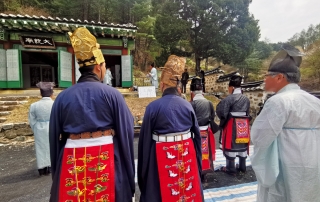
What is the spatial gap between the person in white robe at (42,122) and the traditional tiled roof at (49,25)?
6.91 metres

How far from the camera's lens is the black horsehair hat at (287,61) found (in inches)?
67.1

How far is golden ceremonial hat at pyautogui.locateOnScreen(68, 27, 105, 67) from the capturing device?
1.66m

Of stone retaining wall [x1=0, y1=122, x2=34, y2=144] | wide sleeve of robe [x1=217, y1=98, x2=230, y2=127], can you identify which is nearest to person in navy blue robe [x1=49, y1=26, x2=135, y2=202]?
wide sleeve of robe [x1=217, y1=98, x2=230, y2=127]

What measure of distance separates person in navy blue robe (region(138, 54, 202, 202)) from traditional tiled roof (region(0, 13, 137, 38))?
30.5ft

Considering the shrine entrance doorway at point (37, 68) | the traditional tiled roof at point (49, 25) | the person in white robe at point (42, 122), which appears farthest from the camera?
the shrine entrance doorway at point (37, 68)

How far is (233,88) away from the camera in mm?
3814

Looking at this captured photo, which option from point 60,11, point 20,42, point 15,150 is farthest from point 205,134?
point 60,11

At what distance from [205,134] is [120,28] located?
8790 millimetres

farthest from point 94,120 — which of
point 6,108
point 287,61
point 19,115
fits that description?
point 6,108

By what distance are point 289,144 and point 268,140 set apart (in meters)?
0.19

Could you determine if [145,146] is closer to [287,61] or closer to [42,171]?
[287,61]

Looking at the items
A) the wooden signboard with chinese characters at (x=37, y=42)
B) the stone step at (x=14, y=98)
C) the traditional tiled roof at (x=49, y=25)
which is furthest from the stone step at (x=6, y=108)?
the traditional tiled roof at (x=49, y=25)

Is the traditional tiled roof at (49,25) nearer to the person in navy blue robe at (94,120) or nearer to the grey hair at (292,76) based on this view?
the person in navy blue robe at (94,120)

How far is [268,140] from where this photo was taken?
1.61m
